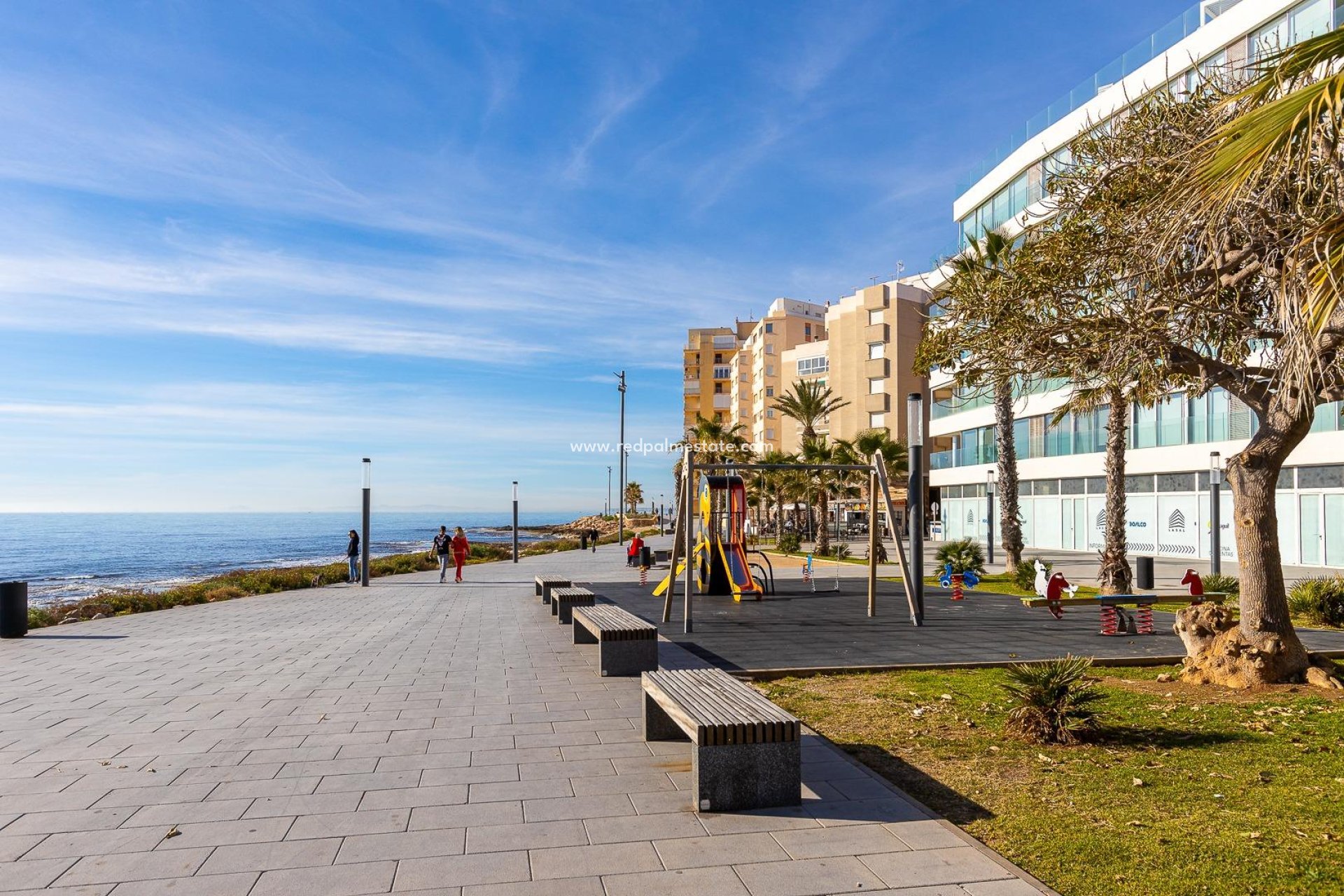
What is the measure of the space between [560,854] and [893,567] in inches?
975

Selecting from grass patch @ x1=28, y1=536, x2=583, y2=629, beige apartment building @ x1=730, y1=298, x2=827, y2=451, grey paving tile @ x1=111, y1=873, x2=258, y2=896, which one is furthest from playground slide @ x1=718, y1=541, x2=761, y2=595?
beige apartment building @ x1=730, y1=298, x2=827, y2=451

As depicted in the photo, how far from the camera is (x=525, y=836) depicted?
4672 mm

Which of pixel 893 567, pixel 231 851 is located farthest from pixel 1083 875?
pixel 893 567

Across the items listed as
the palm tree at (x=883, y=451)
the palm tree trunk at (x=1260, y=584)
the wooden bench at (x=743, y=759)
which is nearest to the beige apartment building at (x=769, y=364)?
the palm tree at (x=883, y=451)

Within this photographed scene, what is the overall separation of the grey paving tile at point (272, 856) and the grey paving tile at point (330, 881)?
90 mm

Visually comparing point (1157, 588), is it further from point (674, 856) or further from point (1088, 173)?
point (674, 856)

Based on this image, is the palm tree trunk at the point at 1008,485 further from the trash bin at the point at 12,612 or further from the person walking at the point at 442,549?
the trash bin at the point at 12,612

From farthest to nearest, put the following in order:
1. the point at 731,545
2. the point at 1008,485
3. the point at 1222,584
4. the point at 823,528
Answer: the point at 823,528
the point at 1008,485
the point at 731,545
the point at 1222,584

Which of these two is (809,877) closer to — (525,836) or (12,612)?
(525,836)

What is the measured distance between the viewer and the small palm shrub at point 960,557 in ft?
68.4

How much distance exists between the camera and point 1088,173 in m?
9.70

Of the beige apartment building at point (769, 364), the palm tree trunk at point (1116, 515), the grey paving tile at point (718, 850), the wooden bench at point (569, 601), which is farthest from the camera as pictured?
the beige apartment building at point (769, 364)

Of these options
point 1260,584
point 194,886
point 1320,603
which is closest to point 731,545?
point 1320,603

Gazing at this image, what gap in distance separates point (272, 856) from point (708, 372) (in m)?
92.3
